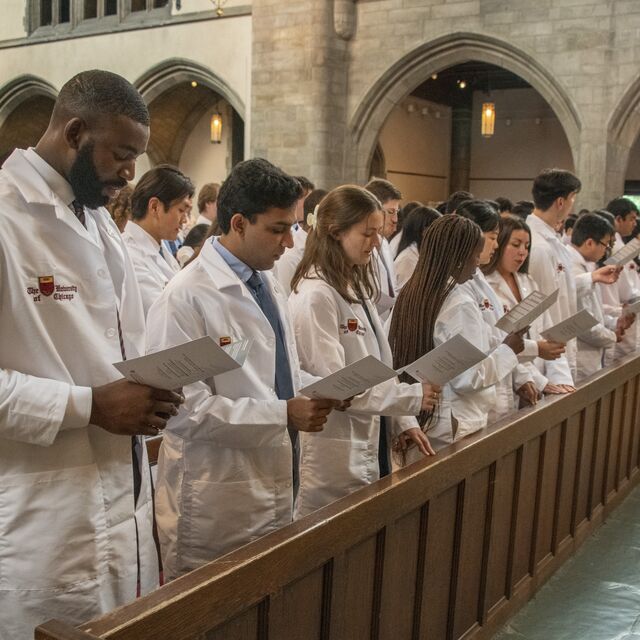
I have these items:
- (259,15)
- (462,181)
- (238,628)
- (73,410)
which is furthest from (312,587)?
(462,181)

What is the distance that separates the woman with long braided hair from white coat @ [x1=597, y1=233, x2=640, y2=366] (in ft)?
8.57

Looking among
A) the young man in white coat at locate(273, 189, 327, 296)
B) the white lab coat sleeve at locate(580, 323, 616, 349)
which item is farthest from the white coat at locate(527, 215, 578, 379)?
the young man in white coat at locate(273, 189, 327, 296)

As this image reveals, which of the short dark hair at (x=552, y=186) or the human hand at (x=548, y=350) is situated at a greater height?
the short dark hair at (x=552, y=186)

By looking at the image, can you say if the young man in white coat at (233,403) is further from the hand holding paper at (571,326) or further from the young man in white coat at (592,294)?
the young man in white coat at (592,294)

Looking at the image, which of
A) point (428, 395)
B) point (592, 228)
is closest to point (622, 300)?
point (592, 228)

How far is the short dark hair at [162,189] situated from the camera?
3453mm

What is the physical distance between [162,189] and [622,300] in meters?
3.57

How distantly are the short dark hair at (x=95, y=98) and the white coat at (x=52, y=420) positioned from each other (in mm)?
128

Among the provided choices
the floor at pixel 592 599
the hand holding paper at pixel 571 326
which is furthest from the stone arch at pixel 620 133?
the hand holding paper at pixel 571 326

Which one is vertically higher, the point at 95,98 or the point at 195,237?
the point at 95,98

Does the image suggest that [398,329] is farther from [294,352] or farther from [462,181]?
[462,181]

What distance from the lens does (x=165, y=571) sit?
7.49ft

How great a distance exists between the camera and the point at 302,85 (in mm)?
11281

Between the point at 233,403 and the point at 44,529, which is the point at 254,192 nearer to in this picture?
the point at 233,403
